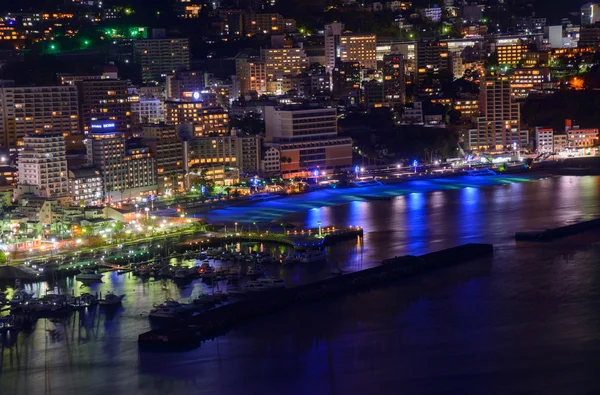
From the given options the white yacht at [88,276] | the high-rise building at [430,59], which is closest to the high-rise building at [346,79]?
the high-rise building at [430,59]

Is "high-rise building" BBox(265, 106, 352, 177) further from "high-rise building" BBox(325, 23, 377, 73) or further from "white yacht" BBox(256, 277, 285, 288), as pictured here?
"white yacht" BBox(256, 277, 285, 288)

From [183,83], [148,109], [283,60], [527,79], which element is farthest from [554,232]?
[283,60]

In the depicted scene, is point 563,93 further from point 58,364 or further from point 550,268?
point 58,364

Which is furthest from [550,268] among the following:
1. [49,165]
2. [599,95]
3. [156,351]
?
[599,95]

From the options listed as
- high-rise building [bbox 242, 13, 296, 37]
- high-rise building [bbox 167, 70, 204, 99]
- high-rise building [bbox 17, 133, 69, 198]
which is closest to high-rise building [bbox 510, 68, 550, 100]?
high-rise building [bbox 242, 13, 296, 37]

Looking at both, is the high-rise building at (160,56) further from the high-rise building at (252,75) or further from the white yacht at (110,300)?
the white yacht at (110,300)

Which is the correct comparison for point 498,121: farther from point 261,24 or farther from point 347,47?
point 261,24
